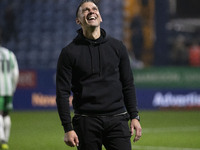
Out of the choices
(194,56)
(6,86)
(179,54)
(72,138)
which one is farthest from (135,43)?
(72,138)

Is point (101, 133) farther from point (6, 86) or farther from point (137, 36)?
point (137, 36)

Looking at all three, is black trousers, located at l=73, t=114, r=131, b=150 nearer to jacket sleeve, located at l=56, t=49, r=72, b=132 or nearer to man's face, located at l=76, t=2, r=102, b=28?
jacket sleeve, located at l=56, t=49, r=72, b=132

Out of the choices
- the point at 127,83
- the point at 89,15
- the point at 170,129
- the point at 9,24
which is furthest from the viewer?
the point at 9,24

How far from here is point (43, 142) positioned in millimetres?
11234

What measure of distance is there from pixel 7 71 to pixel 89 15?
19.8ft

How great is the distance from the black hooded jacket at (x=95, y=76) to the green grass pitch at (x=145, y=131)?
211 inches

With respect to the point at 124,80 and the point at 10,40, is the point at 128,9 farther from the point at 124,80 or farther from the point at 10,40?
the point at 124,80

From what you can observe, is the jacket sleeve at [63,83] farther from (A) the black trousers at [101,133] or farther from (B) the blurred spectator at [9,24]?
(B) the blurred spectator at [9,24]

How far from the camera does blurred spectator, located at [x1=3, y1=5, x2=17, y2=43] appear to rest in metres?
23.7

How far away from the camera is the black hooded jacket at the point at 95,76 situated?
470cm

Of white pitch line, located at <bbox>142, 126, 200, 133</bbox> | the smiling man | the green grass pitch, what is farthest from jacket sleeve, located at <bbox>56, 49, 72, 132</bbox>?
white pitch line, located at <bbox>142, 126, 200, 133</bbox>

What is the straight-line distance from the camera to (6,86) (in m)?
10.3

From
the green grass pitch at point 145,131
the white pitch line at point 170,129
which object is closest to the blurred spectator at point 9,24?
the green grass pitch at point 145,131

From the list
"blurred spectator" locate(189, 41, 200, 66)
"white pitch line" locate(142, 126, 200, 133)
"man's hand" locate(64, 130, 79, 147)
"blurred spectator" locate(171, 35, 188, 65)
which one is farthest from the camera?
"blurred spectator" locate(171, 35, 188, 65)
